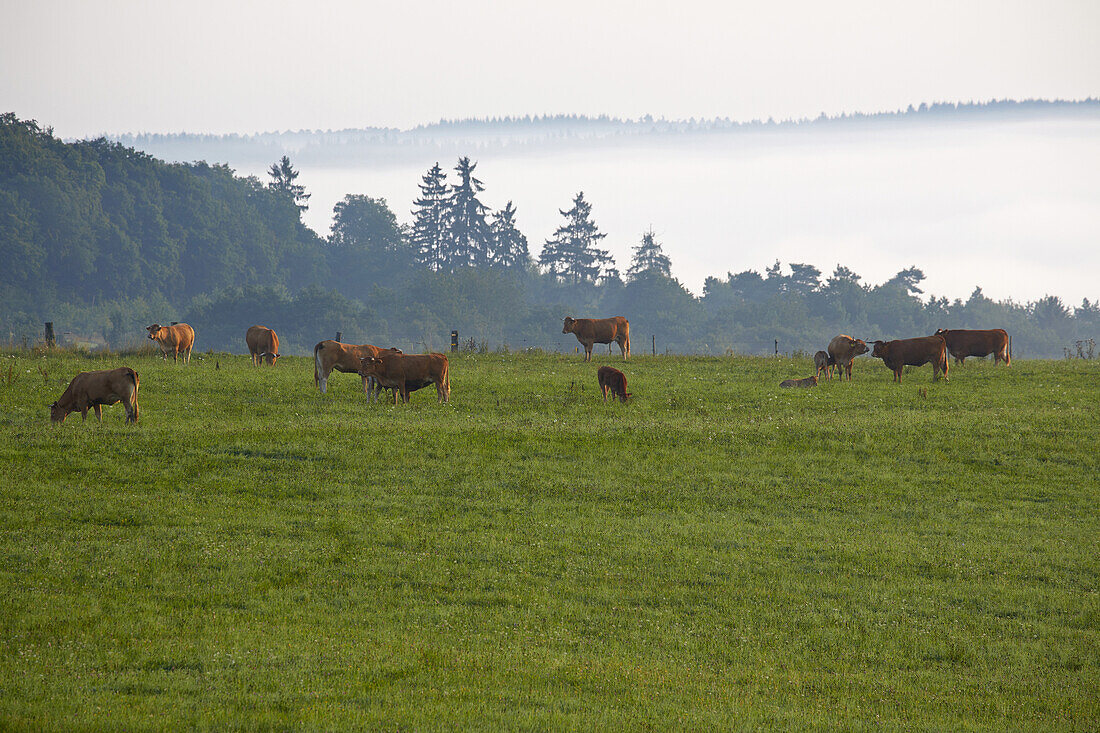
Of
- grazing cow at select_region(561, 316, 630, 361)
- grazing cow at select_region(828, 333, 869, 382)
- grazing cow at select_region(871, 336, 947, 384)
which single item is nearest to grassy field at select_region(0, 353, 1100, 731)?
grazing cow at select_region(871, 336, 947, 384)

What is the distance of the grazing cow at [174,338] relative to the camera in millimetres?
38094

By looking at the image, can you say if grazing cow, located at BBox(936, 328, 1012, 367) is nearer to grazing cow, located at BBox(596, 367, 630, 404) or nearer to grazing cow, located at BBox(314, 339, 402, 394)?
grazing cow, located at BBox(596, 367, 630, 404)

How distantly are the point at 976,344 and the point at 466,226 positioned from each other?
422 ft

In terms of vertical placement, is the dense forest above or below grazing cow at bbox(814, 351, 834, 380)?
above

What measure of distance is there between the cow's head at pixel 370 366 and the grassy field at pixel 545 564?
114 cm

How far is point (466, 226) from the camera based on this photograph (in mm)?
161875

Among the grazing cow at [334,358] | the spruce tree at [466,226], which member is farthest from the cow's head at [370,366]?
the spruce tree at [466,226]

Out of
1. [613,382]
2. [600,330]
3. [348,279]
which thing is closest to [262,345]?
[600,330]

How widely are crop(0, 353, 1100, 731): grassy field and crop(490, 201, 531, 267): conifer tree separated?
13345 cm

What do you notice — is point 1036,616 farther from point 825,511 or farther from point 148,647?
A: point 148,647

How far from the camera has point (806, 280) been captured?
16025cm

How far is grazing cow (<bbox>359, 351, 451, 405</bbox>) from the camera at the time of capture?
29141 millimetres

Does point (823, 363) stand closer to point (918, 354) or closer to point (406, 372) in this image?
point (918, 354)

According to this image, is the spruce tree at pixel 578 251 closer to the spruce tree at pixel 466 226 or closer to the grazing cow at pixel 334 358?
the spruce tree at pixel 466 226
